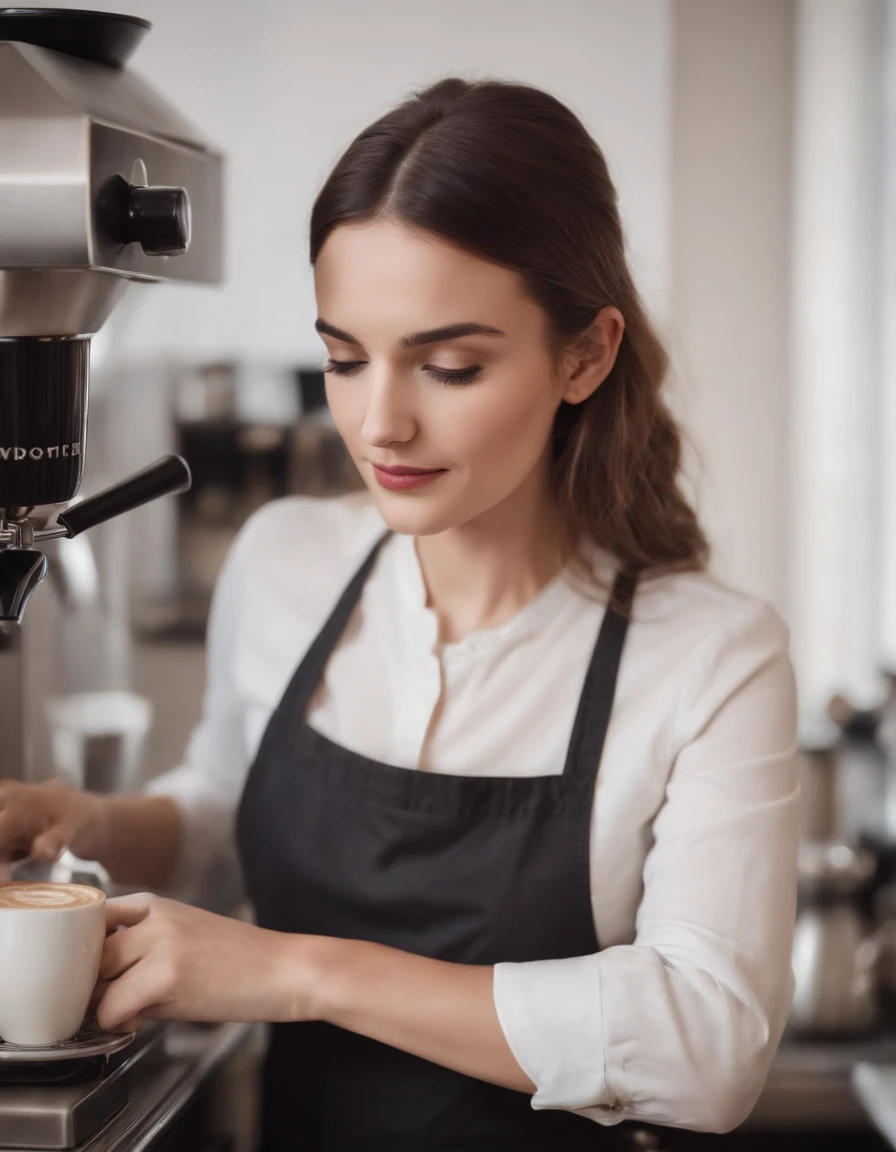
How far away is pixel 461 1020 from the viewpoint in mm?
949

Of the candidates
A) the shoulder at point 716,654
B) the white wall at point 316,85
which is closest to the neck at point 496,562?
the shoulder at point 716,654

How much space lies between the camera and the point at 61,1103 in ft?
2.76

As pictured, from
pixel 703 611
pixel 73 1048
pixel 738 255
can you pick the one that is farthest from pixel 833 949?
pixel 738 255

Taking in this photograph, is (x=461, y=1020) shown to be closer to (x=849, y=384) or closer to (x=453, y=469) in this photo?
(x=453, y=469)

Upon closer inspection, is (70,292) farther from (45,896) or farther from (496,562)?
(496,562)

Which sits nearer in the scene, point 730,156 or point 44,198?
point 44,198

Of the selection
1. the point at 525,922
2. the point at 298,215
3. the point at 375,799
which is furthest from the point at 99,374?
the point at 525,922

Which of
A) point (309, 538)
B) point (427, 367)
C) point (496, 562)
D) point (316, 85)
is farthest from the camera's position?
point (316, 85)

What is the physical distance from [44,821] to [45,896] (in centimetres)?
18

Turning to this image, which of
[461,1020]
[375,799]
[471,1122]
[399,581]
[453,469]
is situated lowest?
[471,1122]

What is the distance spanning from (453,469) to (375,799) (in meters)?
0.30

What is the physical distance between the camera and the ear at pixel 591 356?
1.13 meters

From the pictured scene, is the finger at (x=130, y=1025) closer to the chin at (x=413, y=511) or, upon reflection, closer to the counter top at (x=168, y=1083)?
the counter top at (x=168, y=1083)

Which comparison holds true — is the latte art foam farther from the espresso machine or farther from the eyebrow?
the eyebrow
